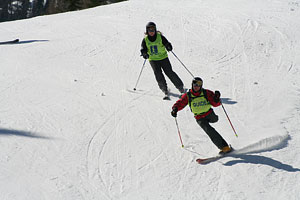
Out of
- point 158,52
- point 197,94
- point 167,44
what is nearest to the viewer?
point 197,94

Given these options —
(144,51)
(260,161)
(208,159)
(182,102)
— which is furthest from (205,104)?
(144,51)

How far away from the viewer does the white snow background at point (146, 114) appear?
191 inches

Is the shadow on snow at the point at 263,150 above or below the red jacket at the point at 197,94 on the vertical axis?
below

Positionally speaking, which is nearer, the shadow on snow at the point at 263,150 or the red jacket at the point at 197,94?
the shadow on snow at the point at 263,150

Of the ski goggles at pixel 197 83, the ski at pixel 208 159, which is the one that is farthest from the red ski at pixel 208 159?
the ski goggles at pixel 197 83

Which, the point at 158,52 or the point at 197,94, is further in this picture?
the point at 158,52

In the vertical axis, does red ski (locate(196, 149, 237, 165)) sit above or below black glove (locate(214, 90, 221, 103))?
below

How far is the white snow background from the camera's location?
486 centimetres

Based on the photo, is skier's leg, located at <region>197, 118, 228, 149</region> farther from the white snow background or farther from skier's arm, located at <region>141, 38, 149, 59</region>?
skier's arm, located at <region>141, 38, 149, 59</region>

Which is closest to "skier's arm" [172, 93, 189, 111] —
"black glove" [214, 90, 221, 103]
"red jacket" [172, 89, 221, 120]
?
"red jacket" [172, 89, 221, 120]

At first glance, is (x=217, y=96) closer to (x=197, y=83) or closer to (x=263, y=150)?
(x=197, y=83)

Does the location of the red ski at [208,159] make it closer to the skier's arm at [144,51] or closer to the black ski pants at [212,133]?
the black ski pants at [212,133]

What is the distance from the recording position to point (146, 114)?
703 centimetres

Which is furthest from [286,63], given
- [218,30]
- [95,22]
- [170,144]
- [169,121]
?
[95,22]
